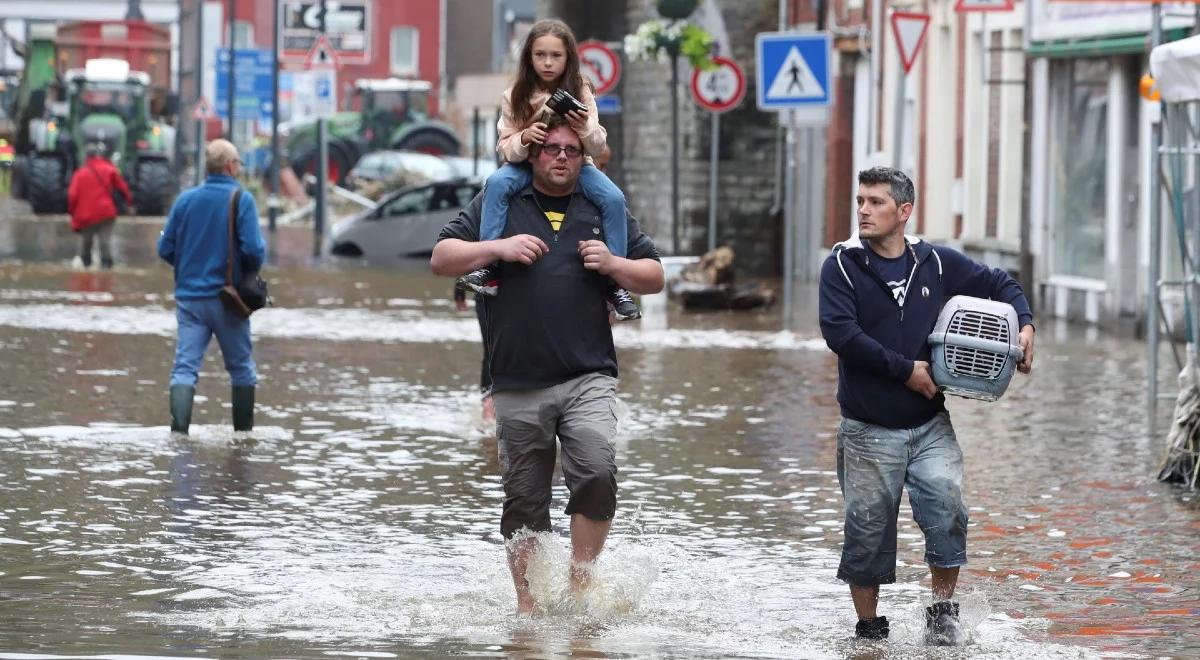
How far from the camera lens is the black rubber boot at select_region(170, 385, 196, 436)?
13.3 m

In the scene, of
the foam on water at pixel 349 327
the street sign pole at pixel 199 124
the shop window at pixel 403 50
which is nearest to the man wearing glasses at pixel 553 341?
the foam on water at pixel 349 327

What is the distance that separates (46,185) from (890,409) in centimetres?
4377

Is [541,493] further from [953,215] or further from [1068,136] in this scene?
[953,215]

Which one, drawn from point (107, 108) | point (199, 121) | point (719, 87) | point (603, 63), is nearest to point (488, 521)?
point (719, 87)

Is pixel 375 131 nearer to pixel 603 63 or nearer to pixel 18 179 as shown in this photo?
pixel 18 179

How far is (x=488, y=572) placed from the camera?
9.16 meters

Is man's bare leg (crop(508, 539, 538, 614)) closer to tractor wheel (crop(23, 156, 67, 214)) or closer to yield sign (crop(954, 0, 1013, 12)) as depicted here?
yield sign (crop(954, 0, 1013, 12))

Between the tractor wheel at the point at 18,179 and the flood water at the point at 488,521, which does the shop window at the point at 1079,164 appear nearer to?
the flood water at the point at 488,521

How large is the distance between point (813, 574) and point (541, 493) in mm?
1508

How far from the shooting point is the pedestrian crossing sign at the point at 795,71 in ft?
74.3

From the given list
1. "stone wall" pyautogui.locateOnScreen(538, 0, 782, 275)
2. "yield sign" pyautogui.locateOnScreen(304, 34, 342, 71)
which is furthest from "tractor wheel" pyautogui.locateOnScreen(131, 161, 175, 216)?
"stone wall" pyautogui.locateOnScreen(538, 0, 782, 275)

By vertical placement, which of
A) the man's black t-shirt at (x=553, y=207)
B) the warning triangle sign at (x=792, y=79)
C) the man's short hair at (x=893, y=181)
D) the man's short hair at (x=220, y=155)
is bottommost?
the man's black t-shirt at (x=553, y=207)

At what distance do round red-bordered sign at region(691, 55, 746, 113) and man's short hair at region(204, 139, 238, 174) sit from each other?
565 inches

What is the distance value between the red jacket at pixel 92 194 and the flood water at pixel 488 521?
12.5 meters
